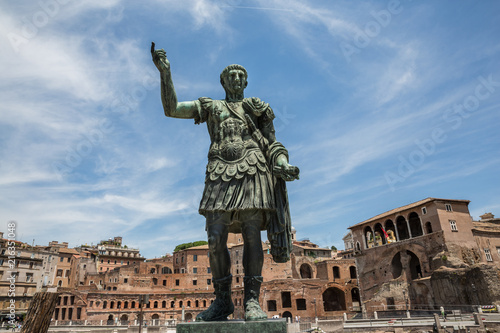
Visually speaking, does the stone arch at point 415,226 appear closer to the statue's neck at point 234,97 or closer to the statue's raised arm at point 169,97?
the statue's neck at point 234,97

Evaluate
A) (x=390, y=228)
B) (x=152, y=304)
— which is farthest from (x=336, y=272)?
(x=152, y=304)

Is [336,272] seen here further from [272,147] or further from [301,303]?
[272,147]

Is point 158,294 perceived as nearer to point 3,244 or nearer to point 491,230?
point 3,244

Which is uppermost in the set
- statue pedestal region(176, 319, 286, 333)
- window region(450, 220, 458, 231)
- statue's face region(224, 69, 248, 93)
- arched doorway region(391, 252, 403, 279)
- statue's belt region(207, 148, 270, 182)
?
window region(450, 220, 458, 231)

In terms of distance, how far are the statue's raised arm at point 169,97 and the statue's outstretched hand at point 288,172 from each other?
4.59 ft

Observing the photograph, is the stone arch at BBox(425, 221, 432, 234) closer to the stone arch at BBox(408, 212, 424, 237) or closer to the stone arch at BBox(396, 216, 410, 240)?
the stone arch at BBox(408, 212, 424, 237)

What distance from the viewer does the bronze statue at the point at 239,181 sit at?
13.2 feet

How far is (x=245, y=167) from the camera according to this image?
4199 millimetres

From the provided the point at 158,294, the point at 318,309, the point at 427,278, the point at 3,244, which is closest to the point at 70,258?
the point at 3,244

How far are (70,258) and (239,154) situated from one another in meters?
74.7

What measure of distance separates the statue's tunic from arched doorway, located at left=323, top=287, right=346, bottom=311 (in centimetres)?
5747

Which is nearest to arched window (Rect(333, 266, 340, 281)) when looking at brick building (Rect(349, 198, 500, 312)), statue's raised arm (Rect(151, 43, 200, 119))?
brick building (Rect(349, 198, 500, 312))

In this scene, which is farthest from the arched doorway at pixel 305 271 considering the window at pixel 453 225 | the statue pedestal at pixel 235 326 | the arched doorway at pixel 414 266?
the statue pedestal at pixel 235 326

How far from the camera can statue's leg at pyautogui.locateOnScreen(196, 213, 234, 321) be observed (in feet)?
13.0
